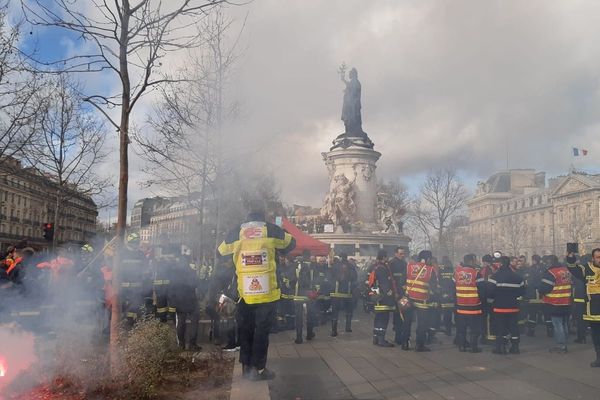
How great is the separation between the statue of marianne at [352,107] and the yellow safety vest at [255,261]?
3635cm

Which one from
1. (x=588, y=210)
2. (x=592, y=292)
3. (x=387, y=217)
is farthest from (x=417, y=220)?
(x=592, y=292)

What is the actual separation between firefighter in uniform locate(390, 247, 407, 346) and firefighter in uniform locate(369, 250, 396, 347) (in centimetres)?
16

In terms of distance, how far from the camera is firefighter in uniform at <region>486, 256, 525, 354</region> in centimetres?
973

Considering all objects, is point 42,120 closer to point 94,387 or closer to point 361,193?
point 94,387

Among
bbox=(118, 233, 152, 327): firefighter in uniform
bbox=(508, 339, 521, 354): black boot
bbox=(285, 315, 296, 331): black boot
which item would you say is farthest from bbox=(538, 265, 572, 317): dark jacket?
bbox=(118, 233, 152, 327): firefighter in uniform

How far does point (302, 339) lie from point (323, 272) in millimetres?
2058

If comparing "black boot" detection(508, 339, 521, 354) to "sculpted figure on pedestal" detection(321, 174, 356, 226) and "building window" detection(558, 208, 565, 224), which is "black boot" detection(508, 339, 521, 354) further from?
"building window" detection(558, 208, 565, 224)

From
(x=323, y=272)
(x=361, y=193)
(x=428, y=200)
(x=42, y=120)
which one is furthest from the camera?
(x=428, y=200)

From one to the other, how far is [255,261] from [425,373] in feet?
10.4

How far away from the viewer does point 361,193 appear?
39.3 metres

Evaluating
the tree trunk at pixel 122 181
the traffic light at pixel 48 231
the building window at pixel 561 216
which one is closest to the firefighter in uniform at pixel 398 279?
the tree trunk at pixel 122 181

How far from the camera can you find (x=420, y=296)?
1022cm

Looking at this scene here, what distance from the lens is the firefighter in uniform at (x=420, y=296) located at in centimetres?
1002

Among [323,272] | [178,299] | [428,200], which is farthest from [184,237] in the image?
[428,200]
